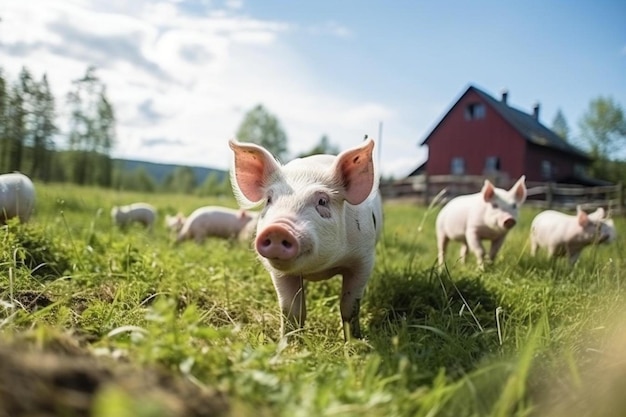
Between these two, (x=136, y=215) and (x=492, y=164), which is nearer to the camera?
(x=136, y=215)

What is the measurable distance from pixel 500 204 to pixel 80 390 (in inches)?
252

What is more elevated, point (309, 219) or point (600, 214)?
point (309, 219)

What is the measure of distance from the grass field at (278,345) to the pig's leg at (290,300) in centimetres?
16

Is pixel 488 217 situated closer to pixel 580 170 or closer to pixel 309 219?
pixel 309 219

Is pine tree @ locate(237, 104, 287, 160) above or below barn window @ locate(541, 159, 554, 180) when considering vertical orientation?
above

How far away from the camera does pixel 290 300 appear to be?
11.0 feet

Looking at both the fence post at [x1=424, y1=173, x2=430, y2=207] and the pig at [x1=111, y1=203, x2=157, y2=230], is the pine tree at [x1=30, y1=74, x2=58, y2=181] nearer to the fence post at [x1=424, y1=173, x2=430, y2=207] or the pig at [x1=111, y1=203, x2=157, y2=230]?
the pig at [x1=111, y1=203, x2=157, y2=230]

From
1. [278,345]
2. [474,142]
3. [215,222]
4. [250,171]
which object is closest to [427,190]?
[474,142]

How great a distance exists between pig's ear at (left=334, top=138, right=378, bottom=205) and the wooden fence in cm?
1696

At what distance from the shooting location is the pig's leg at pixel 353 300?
3510 mm

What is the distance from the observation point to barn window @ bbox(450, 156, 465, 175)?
32.4m

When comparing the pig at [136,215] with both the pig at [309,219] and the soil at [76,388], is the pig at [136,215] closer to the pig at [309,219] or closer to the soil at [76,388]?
the pig at [309,219]

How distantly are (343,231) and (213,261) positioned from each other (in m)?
2.47

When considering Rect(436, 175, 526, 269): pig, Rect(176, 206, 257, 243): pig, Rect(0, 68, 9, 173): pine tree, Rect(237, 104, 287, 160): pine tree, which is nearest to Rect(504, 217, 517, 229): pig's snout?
Rect(436, 175, 526, 269): pig
